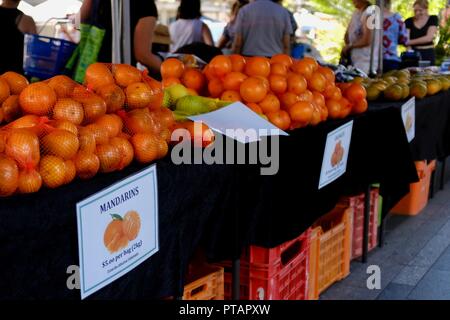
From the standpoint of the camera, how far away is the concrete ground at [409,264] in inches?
132

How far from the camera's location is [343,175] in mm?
3094

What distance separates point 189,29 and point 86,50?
271cm

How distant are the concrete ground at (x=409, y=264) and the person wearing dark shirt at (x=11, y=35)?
272 centimetres

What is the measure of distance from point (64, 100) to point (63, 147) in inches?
8.9

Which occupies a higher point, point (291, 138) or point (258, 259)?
point (291, 138)

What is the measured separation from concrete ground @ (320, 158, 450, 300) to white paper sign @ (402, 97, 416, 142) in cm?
77

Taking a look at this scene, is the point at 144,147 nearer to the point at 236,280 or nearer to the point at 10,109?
the point at 10,109

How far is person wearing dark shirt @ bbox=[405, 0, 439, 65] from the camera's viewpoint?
802 cm

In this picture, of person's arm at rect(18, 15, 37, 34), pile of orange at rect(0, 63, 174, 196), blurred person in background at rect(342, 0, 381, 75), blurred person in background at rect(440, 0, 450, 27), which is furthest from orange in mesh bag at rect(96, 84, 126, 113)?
Result: blurred person in background at rect(440, 0, 450, 27)

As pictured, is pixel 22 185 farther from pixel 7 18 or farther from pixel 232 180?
pixel 7 18

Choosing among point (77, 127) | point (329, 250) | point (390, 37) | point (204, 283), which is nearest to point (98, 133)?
point (77, 127)

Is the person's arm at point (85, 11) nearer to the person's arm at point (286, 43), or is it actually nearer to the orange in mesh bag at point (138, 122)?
the orange in mesh bag at point (138, 122)

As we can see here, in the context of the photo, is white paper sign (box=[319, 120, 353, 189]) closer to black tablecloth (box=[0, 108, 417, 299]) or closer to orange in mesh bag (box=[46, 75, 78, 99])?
black tablecloth (box=[0, 108, 417, 299])
